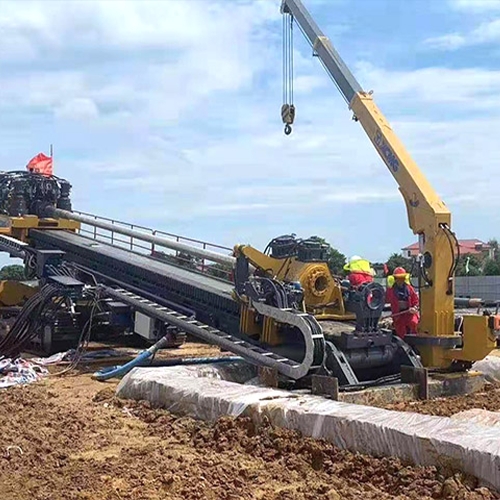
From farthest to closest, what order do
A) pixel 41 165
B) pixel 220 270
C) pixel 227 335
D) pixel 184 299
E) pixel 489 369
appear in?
1. pixel 41 165
2. pixel 220 270
3. pixel 184 299
4. pixel 489 369
5. pixel 227 335

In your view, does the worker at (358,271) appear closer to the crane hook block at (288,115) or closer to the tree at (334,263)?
the tree at (334,263)

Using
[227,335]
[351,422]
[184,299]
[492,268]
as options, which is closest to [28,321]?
[184,299]

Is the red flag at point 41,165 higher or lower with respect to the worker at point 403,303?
higher

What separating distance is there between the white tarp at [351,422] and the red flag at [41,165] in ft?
30.3

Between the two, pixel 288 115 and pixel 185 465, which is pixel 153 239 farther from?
pixel 185 465

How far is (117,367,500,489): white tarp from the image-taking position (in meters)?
5.02

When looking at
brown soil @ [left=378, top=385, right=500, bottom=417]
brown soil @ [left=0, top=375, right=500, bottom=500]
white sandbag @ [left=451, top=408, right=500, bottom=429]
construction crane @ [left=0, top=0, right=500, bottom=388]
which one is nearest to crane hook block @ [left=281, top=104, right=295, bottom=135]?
construction crane @ [left=0, top=0, right=500, bottom=388]

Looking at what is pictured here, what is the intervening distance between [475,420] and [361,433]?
1335 millimetres

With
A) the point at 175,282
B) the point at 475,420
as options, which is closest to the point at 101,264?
the point at 175,282

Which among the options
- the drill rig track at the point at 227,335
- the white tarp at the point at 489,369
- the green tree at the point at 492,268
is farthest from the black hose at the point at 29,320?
the green tree at the point at 492,268

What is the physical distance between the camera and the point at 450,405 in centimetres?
852

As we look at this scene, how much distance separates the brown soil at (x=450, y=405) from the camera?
26.9 feet

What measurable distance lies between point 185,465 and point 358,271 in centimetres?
533

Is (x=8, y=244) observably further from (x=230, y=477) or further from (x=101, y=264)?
(x=230, y=477)
